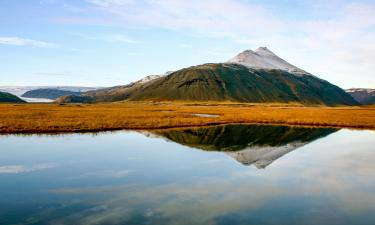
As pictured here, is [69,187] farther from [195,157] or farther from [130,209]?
[195,157]

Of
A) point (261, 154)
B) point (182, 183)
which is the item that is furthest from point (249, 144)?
point (182, 183)

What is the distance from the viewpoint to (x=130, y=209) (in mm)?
15492

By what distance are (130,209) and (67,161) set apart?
12.9 metres

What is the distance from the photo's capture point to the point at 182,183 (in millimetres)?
20359

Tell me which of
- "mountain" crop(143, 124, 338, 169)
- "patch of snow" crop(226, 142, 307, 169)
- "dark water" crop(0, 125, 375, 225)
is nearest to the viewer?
"dark water" crop(0, 125, 375, 225)

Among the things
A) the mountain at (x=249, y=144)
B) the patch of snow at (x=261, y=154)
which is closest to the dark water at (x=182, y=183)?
the patch of snow at (x=261, y=154)

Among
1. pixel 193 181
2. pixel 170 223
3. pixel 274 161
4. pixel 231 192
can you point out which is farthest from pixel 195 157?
pixel 170 223

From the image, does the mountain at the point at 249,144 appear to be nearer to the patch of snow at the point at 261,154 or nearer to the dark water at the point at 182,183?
the patch of snow at the point at 261,154

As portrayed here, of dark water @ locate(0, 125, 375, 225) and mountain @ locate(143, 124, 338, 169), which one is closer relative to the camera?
dark water @ locate(0, 125, 375, 225)

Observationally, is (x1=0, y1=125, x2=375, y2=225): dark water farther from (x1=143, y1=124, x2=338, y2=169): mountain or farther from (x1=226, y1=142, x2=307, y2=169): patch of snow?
(x1=143, y1=124, x2=338, y2=169): mountain

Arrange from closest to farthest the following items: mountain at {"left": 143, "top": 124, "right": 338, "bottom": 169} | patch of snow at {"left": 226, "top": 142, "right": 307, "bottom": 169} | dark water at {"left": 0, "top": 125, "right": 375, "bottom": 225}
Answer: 1. dark water at {"left": 0, "top": 125, "right": 375, "bottom": 225}
2. patch of snow at {"left": 226, "top": 142, "right": 307, "bottom": 169}
3. mountain at {"left": 143, "top": 124, "right": 338, "bottom": 169}

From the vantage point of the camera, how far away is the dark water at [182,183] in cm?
1484

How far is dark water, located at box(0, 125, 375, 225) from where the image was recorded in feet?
48.7

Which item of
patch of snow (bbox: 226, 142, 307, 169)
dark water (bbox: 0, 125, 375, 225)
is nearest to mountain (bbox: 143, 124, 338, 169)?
patch of snow (bbox: 226, 142, 307, 169)
